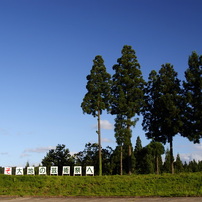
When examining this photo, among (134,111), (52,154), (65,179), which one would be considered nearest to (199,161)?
(52,154)

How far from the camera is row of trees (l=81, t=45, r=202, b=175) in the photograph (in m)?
34.1

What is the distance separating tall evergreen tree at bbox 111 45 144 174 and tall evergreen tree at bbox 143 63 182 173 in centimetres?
141

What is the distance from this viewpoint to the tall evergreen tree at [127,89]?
120ft

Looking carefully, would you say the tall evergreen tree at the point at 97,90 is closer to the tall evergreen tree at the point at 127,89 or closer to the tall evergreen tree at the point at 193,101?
the tall evergreen tree at the point at 127,89

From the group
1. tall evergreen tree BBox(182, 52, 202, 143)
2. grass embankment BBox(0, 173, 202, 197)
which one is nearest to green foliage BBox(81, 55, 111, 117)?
tall evergreen tree BBox(182, 52, 202, 143)

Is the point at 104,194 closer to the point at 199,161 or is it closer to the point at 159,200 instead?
the point at 159,200

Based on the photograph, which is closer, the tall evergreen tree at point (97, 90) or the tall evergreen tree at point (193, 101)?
the tall evergreen tree at point (193, 101)

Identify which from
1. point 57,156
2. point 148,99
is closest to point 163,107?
point 148,99

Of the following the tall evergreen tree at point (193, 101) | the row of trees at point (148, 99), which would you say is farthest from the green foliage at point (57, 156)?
the tall evergreen tree at point (193, 101)

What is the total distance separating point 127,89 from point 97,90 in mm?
3849

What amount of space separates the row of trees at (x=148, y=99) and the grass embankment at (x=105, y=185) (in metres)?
11.0

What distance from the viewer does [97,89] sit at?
127 ft

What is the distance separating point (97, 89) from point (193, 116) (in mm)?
12148

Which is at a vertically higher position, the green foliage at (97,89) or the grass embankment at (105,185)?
the green foliage at (97,89)
